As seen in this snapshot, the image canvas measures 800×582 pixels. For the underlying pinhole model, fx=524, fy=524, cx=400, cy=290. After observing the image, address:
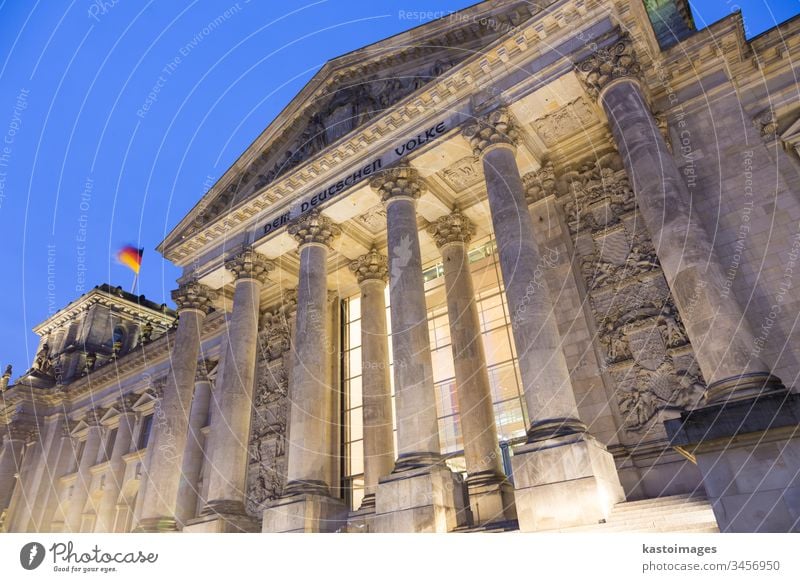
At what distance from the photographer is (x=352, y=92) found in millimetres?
19109

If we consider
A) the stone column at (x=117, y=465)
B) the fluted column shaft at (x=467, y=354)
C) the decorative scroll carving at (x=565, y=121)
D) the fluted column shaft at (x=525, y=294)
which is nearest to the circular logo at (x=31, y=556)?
the fluted column shaft at (x=525, y=294)

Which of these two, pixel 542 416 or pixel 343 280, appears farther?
pixel 343 280

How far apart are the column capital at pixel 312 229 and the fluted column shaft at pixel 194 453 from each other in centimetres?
978

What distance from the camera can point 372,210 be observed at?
18.9 metres

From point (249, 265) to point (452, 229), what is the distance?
7669 millimetres

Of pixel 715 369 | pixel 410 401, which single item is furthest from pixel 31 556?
pixel 715 369

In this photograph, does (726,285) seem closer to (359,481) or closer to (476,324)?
(476,324)

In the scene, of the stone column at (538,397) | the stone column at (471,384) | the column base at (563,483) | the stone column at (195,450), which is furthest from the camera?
the stone column at (195,450)

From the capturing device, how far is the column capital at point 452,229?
721 inches

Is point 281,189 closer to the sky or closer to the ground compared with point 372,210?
closer to the sky

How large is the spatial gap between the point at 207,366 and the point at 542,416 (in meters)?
20.4

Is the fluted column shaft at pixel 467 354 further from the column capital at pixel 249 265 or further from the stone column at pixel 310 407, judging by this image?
the column capital at pixel 249 265

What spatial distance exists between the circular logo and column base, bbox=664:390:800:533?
29.7 feet

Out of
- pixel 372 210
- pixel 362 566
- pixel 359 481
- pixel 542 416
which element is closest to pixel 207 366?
pixel 359 481
